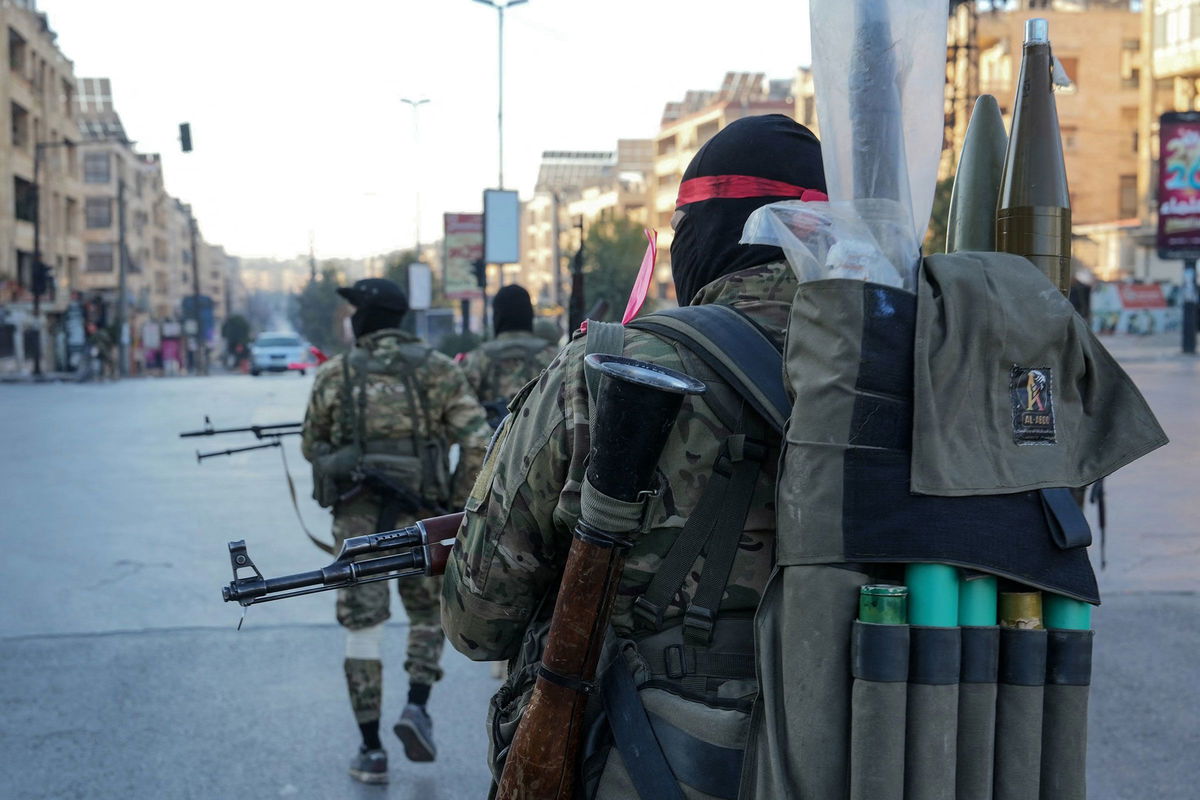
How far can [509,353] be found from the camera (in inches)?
320

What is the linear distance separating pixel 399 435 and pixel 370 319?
1.66 feet

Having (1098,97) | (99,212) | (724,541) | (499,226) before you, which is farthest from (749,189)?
(99,212)

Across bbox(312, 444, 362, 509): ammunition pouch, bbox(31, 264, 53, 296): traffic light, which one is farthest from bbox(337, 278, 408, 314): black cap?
bbox(31, 264, 53, 296): traffic light

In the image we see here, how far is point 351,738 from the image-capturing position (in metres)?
5.23

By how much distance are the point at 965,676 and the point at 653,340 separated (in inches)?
25.6

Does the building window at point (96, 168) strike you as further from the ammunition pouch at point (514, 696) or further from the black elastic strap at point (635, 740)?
the black elastic strap at point (635, 740)

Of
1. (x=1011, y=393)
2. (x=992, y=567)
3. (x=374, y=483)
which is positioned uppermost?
(x=1011, y=393)

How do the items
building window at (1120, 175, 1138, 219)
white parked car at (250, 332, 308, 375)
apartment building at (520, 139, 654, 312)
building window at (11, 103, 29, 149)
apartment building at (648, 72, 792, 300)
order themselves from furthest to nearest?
apartment building at (520, 139, 654, 312)
apartment building at (648, 72, 792, 300)
building window at (1120, 175, 1138, 219)
building window at (11, 103, 29, 149)
white parked car at (250, 332, 308, 375)

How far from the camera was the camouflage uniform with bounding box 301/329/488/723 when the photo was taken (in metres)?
4.96

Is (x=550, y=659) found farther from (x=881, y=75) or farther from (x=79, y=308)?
(x=79, y=308)

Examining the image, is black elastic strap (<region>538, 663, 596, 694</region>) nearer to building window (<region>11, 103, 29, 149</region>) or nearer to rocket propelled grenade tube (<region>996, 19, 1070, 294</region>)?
rocket propelled grenade tube (<region>996, 19, 1070, 294</region>)

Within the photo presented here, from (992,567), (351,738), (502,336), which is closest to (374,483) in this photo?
(351,738)

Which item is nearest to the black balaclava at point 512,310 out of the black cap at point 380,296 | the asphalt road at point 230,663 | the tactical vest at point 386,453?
the asphalt road at point 230,663

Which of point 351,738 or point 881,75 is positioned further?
point 351,738
